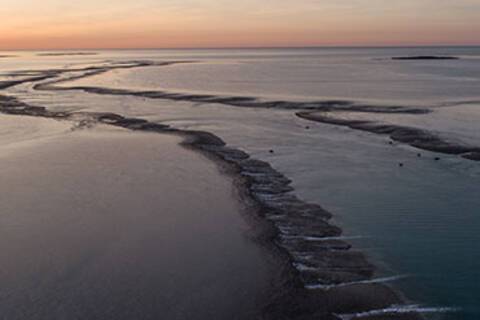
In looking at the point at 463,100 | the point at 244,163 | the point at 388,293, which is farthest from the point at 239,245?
the point at 463,100

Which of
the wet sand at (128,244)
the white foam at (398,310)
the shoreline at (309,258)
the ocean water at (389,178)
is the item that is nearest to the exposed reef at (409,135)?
the ocean water at (389,178)

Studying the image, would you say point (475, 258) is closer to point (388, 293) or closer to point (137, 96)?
point (388, 293)

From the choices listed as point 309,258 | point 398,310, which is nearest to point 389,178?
point 309,258

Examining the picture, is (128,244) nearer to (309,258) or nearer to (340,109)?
(309,258)

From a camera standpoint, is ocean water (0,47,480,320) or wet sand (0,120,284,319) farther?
ocean water (0,47,480,320)

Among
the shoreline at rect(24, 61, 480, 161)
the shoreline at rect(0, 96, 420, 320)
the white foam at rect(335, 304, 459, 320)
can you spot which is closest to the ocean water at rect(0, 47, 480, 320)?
the white foam at rect(335, 304, 459, 320)

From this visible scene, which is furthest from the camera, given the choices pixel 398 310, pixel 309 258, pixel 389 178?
pixel 389 178

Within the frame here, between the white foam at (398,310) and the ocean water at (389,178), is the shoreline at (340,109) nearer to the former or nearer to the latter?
the ocean water at (389,178)

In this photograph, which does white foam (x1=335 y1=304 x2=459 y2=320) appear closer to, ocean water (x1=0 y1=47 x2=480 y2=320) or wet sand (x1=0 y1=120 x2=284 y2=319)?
ocean water (x1=0 y1=47 x2=480 y2=320)
